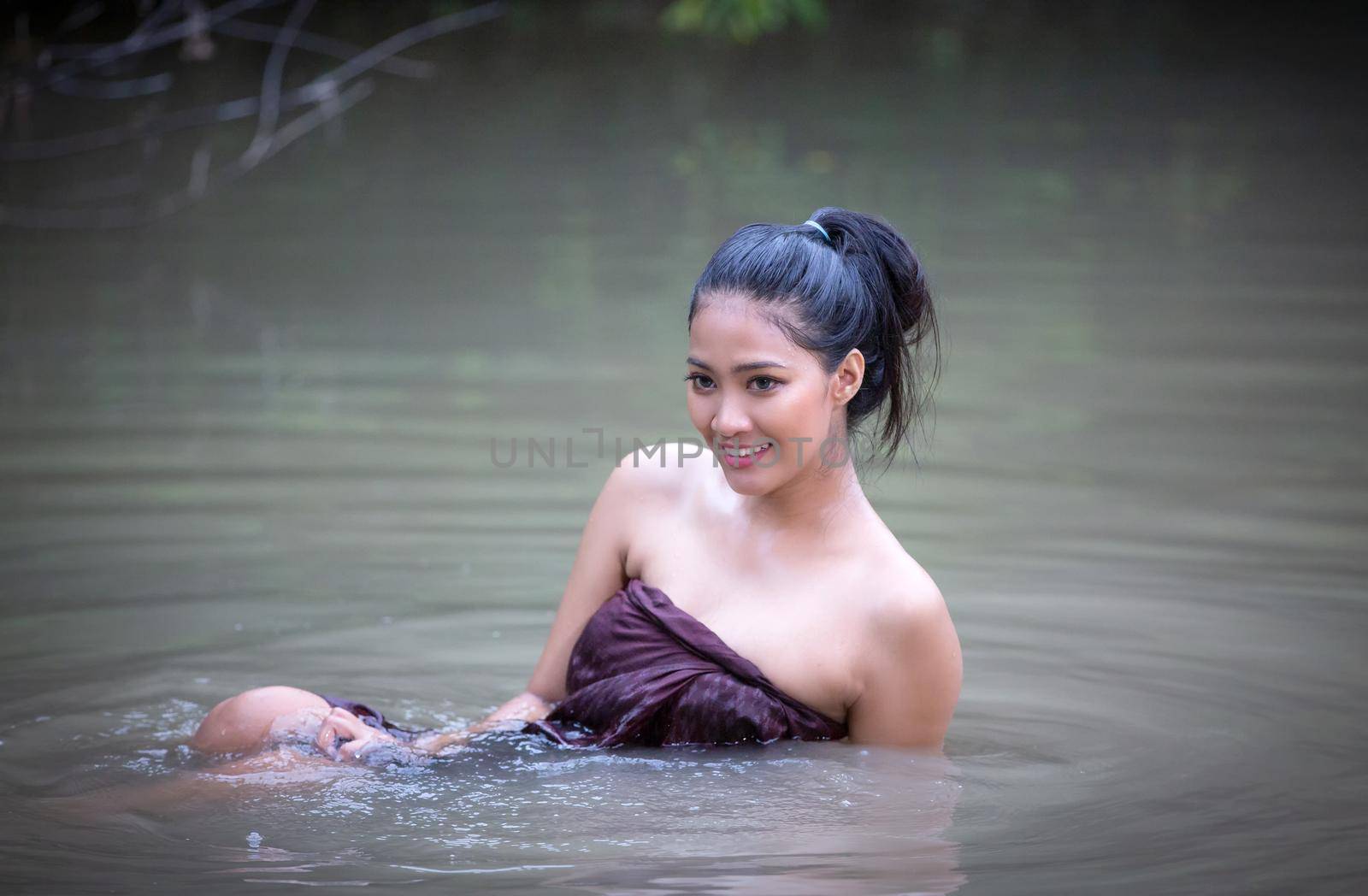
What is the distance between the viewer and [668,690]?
3002 mm

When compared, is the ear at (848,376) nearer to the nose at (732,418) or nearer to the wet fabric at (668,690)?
the nose at (732,418)

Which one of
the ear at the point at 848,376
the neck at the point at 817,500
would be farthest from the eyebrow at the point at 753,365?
the neck at the point at 817,500

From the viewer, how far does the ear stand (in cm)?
289

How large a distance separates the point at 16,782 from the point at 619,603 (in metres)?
1.20

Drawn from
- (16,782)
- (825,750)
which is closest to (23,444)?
(16,782)

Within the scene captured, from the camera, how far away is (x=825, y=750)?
3008mm

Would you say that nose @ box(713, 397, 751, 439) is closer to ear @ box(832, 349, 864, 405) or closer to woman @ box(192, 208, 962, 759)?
woman @ box(192, 208, 962, 759)

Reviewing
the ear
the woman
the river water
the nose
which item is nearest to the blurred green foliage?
the river water

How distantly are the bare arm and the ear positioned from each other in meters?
0.36

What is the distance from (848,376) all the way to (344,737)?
1.15 m

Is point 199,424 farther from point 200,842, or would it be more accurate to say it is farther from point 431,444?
point 200,842

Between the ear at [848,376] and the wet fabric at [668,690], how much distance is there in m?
0.49

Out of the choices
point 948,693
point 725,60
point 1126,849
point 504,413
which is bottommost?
point 1126,849

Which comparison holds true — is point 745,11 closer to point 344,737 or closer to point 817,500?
point 817,500
